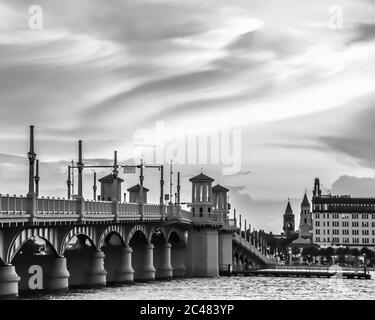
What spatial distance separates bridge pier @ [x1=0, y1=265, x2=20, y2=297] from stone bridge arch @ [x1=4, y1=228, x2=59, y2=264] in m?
0.59

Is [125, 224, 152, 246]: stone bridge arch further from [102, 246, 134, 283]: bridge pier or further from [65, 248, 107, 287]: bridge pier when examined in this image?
[65, 248, 107, 287]: bridge pier

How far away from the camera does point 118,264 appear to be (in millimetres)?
113750

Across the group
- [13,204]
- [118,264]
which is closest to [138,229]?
[118,264]

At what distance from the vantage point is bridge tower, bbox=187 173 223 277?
138 metres

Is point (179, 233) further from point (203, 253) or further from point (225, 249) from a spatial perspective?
point (225, 249)

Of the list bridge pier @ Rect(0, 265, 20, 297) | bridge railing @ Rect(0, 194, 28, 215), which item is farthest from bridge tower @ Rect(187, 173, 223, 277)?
bridge railing @ Rect(0, 194, 28, 215)

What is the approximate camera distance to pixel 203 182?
143 metres

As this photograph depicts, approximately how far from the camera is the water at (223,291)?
88562 millimetres

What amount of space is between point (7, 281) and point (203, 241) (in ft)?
230

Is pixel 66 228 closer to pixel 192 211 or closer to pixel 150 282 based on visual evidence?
pixel 150 282

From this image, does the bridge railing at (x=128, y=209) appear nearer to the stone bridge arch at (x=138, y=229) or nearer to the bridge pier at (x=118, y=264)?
the stone bridge arch at (x=138, y=229)

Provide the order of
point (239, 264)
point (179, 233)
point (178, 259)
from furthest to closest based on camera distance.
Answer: point (239, 264)
point (178, 259)
point (179, 233)

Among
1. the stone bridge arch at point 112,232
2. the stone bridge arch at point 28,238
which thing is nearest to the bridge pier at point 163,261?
the stone bridge arch at point 112,232
